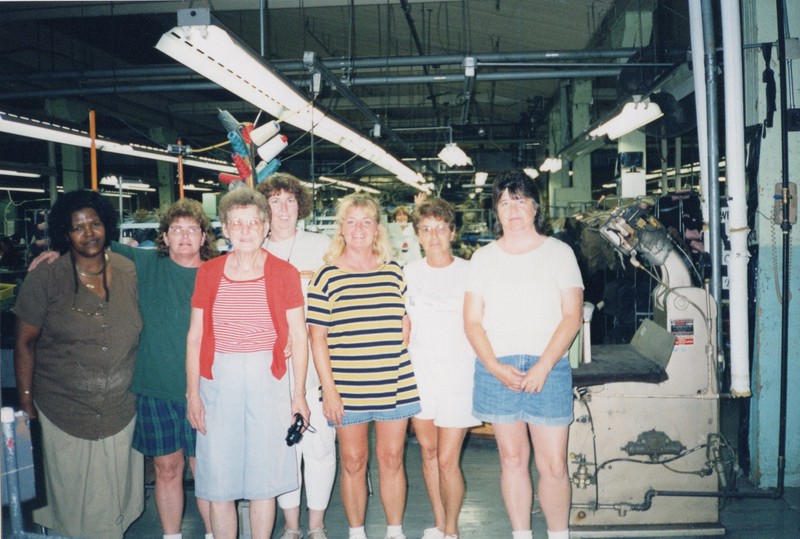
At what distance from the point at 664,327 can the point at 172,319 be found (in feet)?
7.86

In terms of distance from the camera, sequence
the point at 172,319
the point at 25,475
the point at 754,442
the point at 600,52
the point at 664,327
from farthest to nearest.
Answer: the point at 600,52 < the point at 754,442 < the point at 664,327 < the point at 172,319 < the point at 25,475

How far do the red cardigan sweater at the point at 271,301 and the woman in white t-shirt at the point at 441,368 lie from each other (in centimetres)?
58

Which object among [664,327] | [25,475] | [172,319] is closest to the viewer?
[25,475]

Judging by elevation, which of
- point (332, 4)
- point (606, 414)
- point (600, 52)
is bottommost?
point (606, 414)

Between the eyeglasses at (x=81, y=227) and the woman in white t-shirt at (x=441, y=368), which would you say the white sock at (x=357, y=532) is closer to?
the woman in white t-shirt at (x=441, y=368)

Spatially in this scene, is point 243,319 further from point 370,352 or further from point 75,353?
point 75,353

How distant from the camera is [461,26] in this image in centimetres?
770

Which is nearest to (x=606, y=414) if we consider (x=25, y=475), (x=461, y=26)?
(x=25, y=475)

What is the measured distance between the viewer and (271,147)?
3.59 m

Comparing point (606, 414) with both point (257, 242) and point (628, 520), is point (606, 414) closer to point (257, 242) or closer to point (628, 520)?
point (628, 520)

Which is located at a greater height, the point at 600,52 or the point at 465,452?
the point at 600,52

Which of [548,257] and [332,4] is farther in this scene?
[332,4]

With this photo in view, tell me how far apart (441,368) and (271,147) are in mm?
1812

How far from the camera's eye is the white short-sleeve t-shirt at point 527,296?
2422 mm
